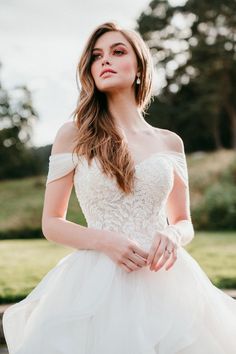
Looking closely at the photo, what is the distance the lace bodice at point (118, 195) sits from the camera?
2285 millimetres

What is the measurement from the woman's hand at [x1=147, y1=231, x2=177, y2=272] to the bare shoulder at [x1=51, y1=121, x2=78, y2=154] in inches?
23.7

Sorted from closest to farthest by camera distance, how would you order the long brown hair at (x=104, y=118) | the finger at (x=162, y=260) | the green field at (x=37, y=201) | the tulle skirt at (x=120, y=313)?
1. the tulle skirt at (x=120, y=313)
2. the finger at (x=162, y=260)
3. the long brown hair at (x=104, y=118)
4. the green field at (x=37, y=201)

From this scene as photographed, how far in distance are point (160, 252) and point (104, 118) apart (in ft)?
2.49

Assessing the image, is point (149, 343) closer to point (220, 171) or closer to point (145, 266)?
point (145, 266)

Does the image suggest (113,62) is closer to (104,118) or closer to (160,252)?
(104,118)

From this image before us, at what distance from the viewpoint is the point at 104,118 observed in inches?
97.9

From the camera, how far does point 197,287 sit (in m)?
2.24

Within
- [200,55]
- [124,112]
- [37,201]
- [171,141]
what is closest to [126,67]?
[124,112]

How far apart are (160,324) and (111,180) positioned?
648 mm

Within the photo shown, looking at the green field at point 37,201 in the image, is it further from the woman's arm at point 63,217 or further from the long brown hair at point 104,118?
the woman's arm at point 63,217

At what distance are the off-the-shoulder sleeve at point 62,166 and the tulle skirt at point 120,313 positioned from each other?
363 millimetres

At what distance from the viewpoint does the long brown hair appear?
228cm

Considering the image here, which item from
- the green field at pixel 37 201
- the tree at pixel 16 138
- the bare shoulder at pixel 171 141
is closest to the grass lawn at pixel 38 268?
the bare shoulder at pixel 171 141

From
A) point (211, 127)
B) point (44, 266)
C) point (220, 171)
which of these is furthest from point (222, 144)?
point (44, 266)
